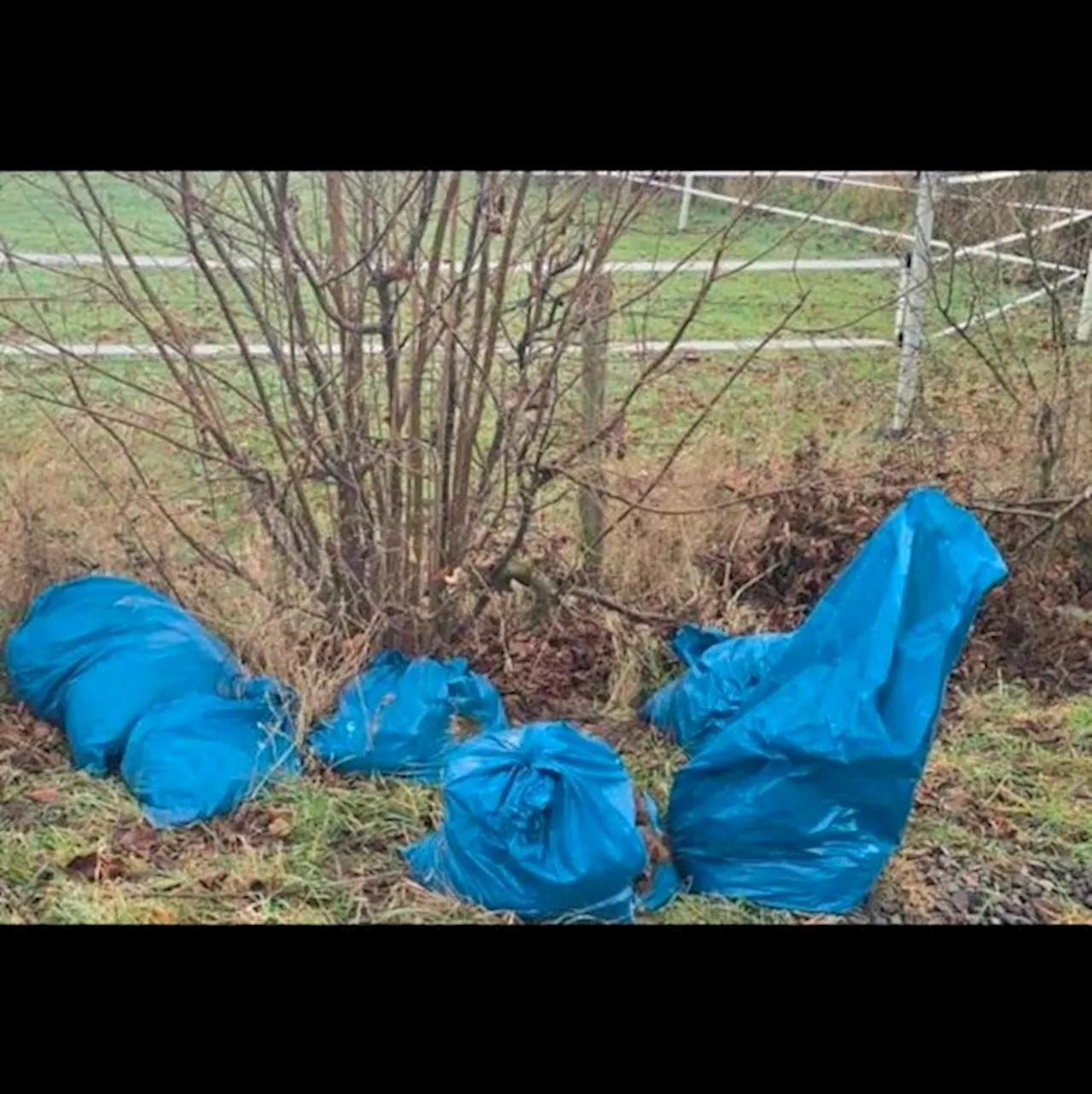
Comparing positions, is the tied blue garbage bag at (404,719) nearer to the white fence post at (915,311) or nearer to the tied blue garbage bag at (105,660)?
the tied blue garbage bag at (105,660)

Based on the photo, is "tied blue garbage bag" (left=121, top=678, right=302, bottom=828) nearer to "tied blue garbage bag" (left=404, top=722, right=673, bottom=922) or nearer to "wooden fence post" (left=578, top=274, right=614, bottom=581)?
"tied blue garbage bag" (left=404, top=722, right=673, bottom=922)

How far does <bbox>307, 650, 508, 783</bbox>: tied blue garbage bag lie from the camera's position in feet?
13.1

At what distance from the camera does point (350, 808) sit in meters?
3.86

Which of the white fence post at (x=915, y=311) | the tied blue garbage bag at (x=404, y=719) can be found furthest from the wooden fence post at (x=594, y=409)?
the white fence post at (x=915, y=311)

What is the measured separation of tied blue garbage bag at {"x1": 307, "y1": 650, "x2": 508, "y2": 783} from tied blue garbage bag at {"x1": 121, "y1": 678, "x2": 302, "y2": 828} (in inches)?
5.7

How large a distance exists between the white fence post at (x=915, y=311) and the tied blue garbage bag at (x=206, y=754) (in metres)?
3.17

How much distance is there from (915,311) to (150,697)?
3.84m

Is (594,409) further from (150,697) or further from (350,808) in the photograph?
(150,697)

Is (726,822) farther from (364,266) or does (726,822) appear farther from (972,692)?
(364,266)

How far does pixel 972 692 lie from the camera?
4707mm

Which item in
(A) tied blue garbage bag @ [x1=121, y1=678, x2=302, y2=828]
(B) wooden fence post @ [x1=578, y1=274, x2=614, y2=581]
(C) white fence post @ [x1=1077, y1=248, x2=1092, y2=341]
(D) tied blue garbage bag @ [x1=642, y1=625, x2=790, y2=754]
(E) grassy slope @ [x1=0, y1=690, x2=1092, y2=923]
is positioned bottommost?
(E) grassy slope @ [x1=0, y1=690, x2=1092, y2=923]

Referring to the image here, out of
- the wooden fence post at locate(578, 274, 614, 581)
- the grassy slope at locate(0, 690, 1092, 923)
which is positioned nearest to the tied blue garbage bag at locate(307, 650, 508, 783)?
the grassy slope at locate(0, 690, 1092, 923)

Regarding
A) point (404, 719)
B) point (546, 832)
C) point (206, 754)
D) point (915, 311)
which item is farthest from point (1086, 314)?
point (206, 754)

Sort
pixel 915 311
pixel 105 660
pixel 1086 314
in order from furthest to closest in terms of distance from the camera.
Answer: pixel 915 311 → pixel 1086 314 → pixel 105 660
